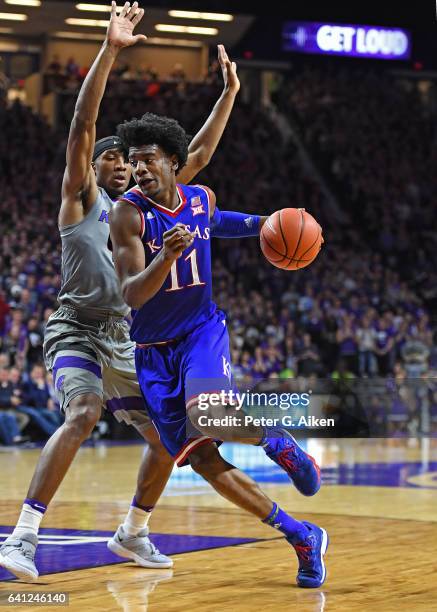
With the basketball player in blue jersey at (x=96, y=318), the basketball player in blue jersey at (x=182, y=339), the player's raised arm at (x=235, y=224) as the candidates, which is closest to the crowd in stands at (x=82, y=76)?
the basketball player in blue jersey at (x=96, y=318)

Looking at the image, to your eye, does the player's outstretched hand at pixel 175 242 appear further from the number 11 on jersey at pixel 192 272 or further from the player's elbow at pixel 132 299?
the number 11 on jersey at pixel 192 272

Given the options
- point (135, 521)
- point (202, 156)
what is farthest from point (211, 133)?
point (135, 521)

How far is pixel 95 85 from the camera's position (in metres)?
5.14

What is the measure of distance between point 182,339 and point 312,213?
1934cm

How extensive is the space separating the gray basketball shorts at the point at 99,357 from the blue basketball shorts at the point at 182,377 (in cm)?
39

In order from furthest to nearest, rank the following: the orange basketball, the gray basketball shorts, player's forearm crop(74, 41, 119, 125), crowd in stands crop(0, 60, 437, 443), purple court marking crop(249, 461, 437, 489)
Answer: crowd in stands crop(0, 60, 437, 443) → purple court marking crop(249, 461, 437, 489) → the gray basketball shorts → the orange basketball → player's forearm crop(74, 41, 119, 125)

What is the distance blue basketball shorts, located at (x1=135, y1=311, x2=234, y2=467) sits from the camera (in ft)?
16.0

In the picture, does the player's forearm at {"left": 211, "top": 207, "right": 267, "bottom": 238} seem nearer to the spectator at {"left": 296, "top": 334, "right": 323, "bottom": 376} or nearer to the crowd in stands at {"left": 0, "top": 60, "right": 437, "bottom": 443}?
the crowd in stands at {"left": 0, "top": 60, "right": 437, "bottom": 443}

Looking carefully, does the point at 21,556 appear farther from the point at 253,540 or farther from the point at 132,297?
the point at 253,540

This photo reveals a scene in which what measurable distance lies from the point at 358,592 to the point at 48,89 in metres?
21.4

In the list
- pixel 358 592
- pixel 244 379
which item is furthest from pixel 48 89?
pixel 358 592

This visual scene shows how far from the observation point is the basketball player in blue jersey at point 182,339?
4910 millimetres

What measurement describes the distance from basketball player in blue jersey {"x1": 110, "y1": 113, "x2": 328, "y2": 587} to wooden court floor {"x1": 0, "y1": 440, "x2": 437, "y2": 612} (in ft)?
1.18

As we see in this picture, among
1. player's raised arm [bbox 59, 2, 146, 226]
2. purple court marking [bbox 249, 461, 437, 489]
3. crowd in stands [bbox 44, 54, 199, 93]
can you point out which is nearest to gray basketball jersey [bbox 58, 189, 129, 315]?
player's raised arm [bbox 59, 2, 146, 226]
